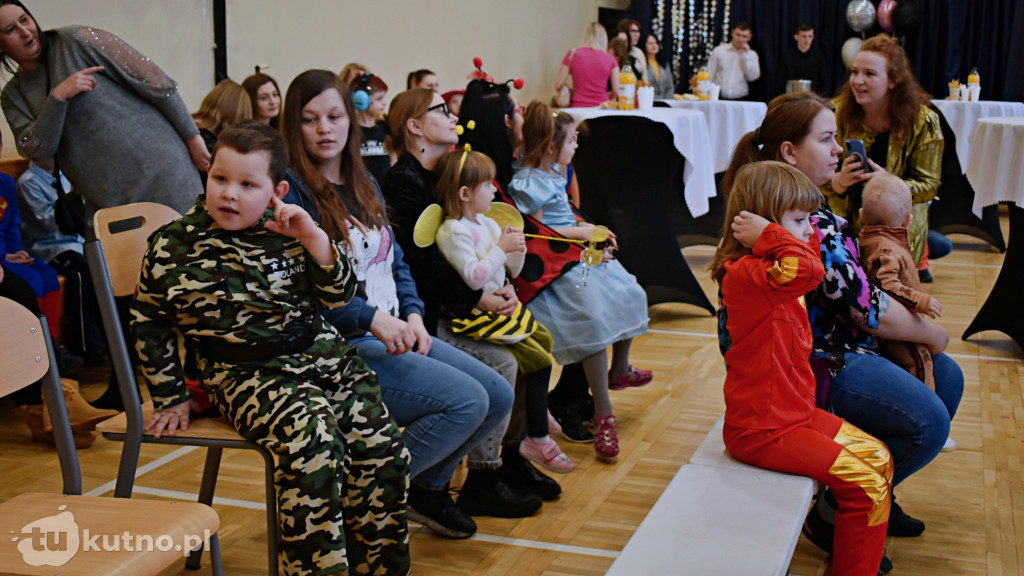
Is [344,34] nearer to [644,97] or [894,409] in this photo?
[644,97]

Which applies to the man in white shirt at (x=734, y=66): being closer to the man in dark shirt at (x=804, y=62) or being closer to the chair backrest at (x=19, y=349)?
the man in dark shirt at (x=804, y=62)

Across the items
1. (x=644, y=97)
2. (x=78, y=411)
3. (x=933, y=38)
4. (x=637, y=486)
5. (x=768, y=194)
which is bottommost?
(x=637, y=486)

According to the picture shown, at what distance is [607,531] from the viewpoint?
2.47 m

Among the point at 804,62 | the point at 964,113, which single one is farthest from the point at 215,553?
the point at 804,62

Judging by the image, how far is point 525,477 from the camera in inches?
107

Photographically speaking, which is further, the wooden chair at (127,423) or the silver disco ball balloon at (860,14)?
the silver disco ball balloon at (860,14)

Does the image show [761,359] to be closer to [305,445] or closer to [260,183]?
[305,445]

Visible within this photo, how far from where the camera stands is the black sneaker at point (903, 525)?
2.46 metres

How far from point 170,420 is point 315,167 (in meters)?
0.68

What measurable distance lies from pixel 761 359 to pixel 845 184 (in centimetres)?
109

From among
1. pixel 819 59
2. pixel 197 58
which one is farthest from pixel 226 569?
pixel 819 59

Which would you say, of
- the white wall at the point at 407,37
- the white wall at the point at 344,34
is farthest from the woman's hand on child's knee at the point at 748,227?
the white wall at the point at 407,37

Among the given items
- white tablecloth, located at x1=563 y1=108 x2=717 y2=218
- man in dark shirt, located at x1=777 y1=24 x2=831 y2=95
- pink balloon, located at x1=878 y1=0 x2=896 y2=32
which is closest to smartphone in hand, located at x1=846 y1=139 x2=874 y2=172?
white tablecloth, located at x1=563 y1=108 x2=717 y2=218
